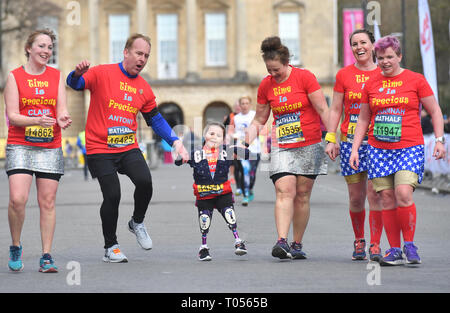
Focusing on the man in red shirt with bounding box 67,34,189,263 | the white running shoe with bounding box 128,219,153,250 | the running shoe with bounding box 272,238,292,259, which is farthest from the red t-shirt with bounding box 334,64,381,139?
the white running shoe with bounding box 128,219,153,250

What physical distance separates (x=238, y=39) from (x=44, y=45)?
56.0 m

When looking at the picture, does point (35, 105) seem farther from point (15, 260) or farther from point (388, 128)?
point (388, 128)

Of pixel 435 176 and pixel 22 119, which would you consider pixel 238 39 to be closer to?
pixel 435 176

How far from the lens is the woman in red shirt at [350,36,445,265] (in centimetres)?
874

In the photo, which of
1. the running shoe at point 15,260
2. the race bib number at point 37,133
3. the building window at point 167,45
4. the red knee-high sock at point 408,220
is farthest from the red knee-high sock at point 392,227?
the building window at point 167,45

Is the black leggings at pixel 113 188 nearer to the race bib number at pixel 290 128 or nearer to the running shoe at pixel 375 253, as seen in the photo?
the race bib number at pixel 290 128

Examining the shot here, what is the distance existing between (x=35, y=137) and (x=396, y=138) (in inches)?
120

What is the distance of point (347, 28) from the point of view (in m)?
41.8

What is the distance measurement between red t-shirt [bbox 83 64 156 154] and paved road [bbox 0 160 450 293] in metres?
1.08

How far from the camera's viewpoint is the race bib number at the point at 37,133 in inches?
336

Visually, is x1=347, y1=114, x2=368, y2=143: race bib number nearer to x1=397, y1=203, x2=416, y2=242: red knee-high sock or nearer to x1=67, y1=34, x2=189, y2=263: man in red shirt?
x1=397, y1=203, x2=416, y2=242: red knee-high sock

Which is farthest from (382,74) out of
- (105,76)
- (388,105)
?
(105,76)

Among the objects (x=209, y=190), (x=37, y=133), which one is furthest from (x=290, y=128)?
(x=37, y=133)
